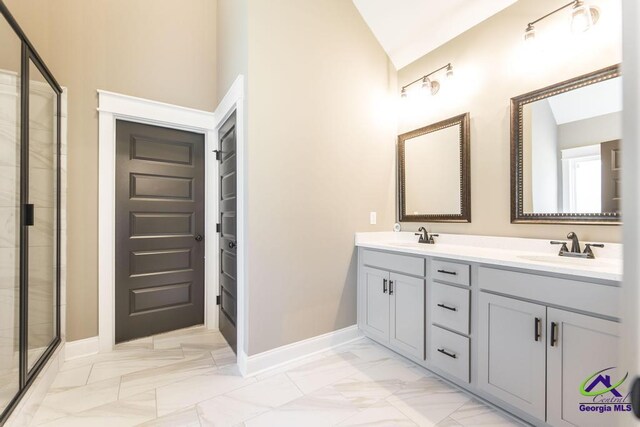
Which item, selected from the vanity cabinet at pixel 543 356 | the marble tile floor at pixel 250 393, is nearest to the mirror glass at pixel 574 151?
the vanity cabinet at pixel 543 356

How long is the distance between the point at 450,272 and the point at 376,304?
0.79 meters

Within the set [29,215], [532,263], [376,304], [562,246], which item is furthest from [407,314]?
[29,215]

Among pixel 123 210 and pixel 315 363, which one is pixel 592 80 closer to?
pixel 315 363

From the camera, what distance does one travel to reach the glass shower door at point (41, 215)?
1.87 m

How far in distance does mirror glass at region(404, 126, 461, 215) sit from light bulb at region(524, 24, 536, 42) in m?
0.71

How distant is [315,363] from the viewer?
224cm

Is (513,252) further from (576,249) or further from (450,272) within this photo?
(450,272)

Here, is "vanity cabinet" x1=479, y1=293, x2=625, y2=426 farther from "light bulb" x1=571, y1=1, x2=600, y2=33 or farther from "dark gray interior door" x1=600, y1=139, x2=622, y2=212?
"light bulb" x1=571, y1=1, x2=600, y2=33

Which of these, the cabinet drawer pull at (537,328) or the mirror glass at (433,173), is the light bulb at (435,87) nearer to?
the mirror glass at (433,173)

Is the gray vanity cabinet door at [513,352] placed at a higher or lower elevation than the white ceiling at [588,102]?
lower

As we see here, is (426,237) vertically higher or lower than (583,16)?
lower

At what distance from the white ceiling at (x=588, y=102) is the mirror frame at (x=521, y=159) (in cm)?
3

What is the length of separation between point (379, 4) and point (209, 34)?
1.73 m

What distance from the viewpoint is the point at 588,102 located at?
1779 mm
